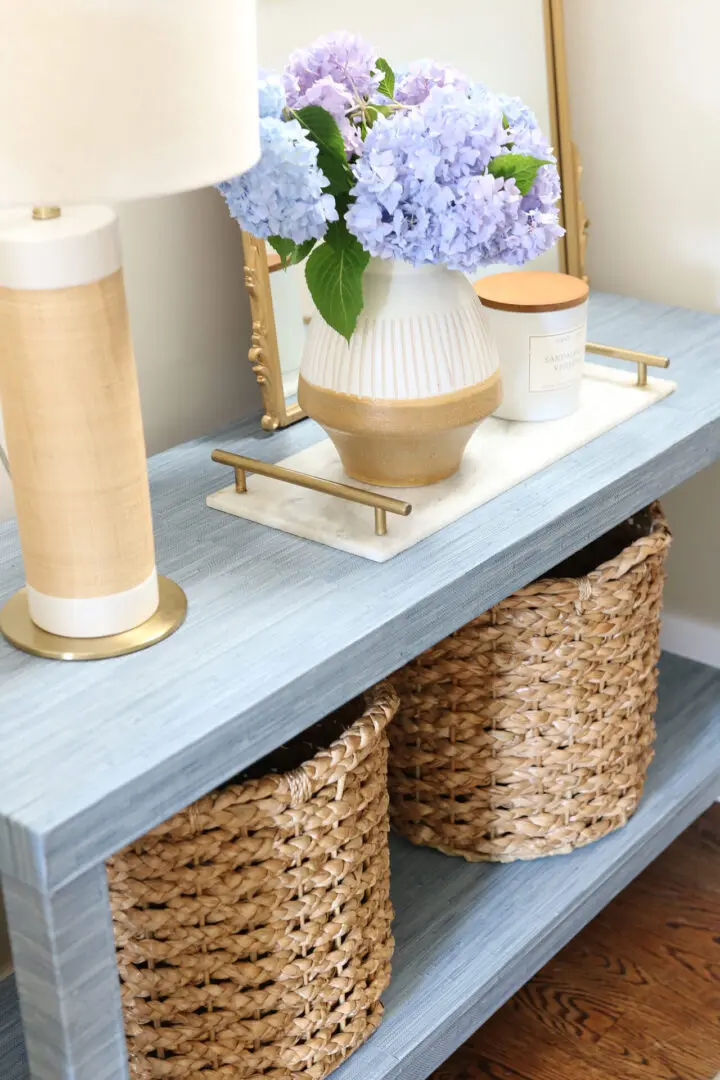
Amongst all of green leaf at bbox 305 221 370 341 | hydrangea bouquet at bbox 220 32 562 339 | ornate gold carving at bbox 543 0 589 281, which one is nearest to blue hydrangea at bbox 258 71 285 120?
hydrangea bouquet at bbox 220 32 562 339

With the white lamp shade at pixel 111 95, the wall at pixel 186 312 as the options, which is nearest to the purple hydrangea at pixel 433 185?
the white lamp shade at pixel 111 95

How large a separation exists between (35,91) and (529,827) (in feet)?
2.99

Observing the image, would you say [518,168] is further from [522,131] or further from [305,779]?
[305,779]

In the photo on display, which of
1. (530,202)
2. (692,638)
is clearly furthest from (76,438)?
(692,638)

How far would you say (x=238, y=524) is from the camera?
117 cm

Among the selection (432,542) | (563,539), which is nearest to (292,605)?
(432,542)

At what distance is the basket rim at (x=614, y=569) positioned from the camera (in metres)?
1.25

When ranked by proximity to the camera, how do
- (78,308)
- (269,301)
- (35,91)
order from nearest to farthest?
(35,91), (78,308), (269,301)

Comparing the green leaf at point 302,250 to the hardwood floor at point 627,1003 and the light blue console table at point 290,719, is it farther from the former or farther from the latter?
the hardwood floor at point 627,1003

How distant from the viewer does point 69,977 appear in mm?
865

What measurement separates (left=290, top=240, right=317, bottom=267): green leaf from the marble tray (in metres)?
0.20

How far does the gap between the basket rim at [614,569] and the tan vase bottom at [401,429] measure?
5.4 inches

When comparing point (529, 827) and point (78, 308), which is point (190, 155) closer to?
point (78, 308)

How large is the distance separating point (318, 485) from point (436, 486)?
12 centimetres
